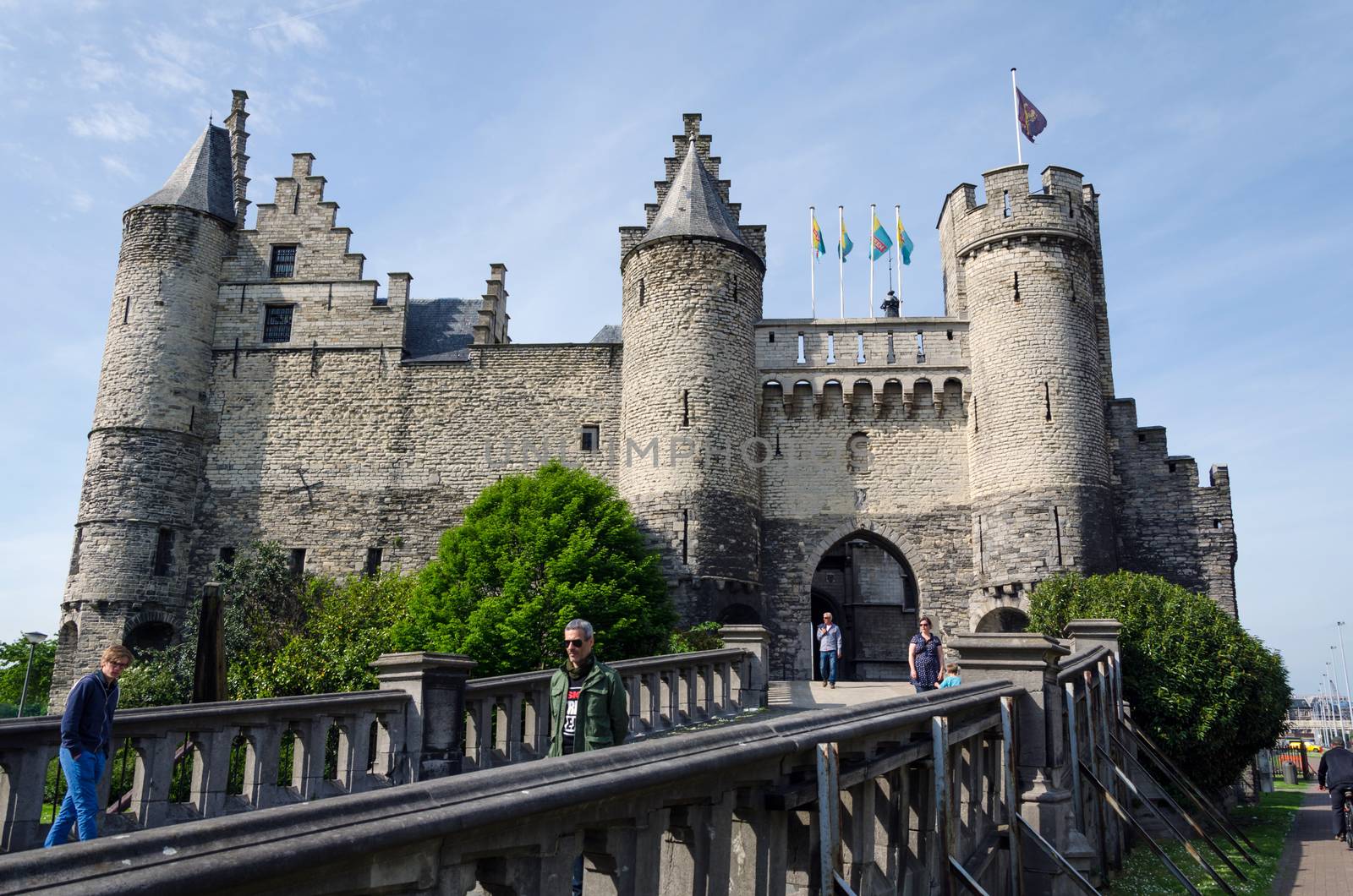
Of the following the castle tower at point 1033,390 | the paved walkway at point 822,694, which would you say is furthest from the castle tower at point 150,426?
the castle tower at point 1033,390

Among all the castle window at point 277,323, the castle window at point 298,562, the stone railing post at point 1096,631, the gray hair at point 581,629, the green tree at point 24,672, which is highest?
the castle window at point 277,323

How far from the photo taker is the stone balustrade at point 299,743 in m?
6.00

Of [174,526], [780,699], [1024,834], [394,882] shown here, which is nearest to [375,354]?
[174,526]

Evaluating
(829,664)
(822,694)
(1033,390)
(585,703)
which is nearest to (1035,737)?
(585,703)

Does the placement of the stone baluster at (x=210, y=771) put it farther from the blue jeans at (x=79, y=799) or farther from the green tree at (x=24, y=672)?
the green tree at (x=24, y=672)

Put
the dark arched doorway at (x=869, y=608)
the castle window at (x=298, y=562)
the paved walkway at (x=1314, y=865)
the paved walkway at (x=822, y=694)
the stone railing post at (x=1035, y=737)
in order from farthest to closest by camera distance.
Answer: the dark arched doorway at (x=869, y=608) < the castle window at (x=298, y=562) < the paved walkway at (x=822, y=694) < the paved walkway at (x=1314, y=865) < the stone railing post at (x=1035, y=737)

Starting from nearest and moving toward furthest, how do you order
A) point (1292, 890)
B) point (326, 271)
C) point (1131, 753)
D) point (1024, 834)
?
point (1024, 834)
point (1292, 890)
point (1131, 753)
point (326, 271)

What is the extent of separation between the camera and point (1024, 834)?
7.53m

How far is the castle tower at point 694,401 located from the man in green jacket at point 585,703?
18098 millimetres

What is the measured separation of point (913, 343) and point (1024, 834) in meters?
20.6

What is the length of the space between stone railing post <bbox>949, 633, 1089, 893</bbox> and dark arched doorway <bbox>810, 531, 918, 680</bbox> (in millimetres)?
22776

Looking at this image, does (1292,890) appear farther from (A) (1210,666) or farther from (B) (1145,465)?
(B) (1145,465)

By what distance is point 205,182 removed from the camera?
1152 inches

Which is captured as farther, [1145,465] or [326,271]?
[326,271]
